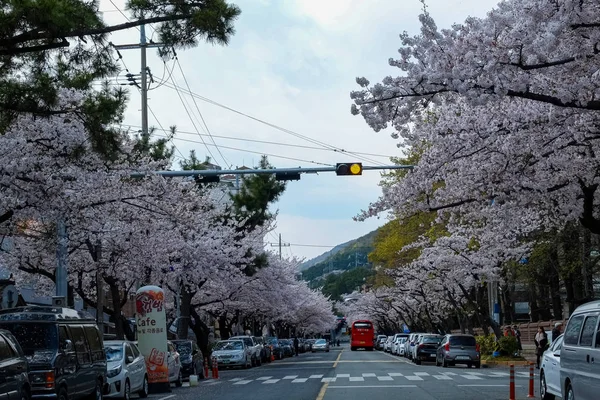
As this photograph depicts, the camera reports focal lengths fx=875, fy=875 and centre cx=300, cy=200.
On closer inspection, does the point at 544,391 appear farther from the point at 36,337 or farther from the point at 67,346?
the point at 36,337

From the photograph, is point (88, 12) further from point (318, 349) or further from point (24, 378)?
point (318, 349)

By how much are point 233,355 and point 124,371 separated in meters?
23.4

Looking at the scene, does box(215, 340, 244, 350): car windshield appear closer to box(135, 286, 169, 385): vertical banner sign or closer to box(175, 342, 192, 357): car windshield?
box(175, 342, 192, 357): car windshield

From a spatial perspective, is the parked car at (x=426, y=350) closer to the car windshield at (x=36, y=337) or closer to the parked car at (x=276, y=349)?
the parked car at (x=276, y=349)

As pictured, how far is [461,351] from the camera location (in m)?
38.2

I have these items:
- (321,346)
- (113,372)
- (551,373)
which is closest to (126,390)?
A: (113,372)

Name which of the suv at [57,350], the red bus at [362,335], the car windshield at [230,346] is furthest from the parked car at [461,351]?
the red bus at [362,335]

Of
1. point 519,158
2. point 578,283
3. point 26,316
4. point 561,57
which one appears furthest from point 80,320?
point 578,283

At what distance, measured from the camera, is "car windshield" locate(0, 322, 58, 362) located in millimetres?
16219

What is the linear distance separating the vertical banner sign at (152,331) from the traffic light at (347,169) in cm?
Result: 754

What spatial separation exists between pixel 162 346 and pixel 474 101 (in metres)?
16.2

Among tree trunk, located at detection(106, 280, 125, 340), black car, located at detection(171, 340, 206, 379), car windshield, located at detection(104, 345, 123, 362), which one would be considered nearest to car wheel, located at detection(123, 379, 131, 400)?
car windshield, located at detection(104, 345, 123, 362)

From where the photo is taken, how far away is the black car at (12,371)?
41.4 feet

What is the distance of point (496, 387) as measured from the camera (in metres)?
23.0
